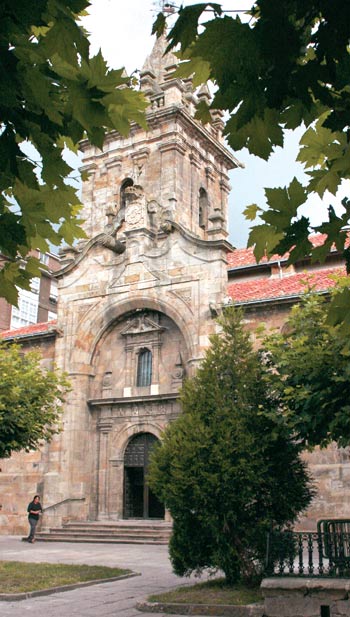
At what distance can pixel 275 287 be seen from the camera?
915 inches

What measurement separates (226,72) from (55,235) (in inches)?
78.2

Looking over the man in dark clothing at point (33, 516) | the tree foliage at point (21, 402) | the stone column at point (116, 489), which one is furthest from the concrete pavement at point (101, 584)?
the tree foliage at point (21, 402)

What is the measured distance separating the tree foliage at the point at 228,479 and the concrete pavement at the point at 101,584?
1.20 meters

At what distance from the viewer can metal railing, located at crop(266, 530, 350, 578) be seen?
30.7 feet

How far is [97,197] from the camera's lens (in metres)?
27.8

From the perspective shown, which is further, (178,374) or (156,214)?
(156,214)

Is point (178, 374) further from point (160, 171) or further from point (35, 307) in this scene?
point (35, 307)

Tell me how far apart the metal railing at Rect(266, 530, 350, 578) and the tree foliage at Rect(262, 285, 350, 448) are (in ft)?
6.04

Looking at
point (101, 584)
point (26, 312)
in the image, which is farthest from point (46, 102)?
point (26, 312)

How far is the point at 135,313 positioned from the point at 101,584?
13.6m

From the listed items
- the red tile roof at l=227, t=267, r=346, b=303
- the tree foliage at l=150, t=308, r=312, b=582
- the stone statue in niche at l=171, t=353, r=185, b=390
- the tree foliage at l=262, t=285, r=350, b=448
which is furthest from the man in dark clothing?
the tree foliage at l=262, t=285, r=350, b=448

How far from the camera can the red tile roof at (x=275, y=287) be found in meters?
21.8

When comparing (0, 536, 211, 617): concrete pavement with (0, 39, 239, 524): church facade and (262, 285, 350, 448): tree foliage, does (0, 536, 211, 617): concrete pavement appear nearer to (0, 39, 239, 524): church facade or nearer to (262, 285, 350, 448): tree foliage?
(0, 39, 239, 524): church facade

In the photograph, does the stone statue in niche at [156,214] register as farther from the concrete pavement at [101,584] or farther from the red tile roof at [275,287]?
the concrete pavement at [101,584]
